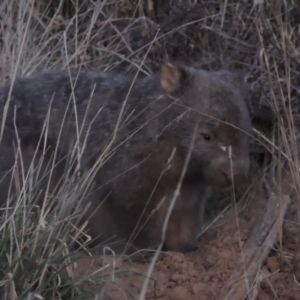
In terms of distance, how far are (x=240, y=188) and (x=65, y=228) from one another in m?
1.87

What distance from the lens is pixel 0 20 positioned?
5.69 m

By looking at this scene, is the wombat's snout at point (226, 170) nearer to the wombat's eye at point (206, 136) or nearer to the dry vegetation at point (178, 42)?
the wombat's eye at point (206, 136)

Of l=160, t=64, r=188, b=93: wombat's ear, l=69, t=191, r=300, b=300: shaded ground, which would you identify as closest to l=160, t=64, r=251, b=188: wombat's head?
l=160, t=64, r=188, b=93: wombat's ear

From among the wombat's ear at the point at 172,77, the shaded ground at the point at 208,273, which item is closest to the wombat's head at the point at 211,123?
the wombat's ear at the point at 172,77

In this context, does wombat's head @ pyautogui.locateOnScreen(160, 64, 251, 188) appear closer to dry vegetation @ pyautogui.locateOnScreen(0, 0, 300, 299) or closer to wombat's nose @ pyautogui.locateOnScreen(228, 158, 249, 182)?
wombat's nose @ pyautogui.locateOnScreen(228, 158, 249, 182)

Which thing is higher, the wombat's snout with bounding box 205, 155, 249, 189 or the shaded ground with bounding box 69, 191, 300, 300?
the wombat's snout with bounding box 205, 155, 249, 189

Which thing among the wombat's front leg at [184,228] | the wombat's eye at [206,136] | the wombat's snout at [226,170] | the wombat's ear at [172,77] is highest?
the wombat's ear at [172,77]

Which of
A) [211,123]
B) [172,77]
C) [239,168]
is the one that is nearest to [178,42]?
[172,77]

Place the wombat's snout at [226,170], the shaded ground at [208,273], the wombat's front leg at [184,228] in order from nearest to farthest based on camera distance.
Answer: the shaded ground at [208,273]
the wombat's snout at [226,170]
the wombat's front leg at [184,228]

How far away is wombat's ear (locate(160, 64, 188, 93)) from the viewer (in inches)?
163

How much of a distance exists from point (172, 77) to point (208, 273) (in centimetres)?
106

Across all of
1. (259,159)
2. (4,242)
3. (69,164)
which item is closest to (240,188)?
(259,159)

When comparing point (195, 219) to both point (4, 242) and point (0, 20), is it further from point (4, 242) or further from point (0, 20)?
point (0, 20)

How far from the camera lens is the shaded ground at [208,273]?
3.69m
